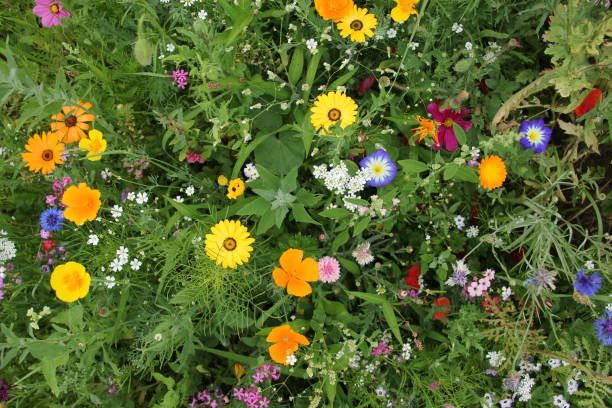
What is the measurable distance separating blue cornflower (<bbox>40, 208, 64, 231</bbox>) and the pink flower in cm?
132

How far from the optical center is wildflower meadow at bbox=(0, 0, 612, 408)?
78.5 inches

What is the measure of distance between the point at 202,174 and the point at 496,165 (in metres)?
1.52

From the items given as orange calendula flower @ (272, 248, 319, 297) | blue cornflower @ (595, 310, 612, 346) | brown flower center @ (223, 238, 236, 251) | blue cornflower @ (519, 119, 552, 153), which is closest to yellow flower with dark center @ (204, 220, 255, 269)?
brown flower center @ (223, 238, 236, 251)

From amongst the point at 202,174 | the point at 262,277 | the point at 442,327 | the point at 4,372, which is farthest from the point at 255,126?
the point at 4,372

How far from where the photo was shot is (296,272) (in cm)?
198

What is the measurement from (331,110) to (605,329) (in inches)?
65.5

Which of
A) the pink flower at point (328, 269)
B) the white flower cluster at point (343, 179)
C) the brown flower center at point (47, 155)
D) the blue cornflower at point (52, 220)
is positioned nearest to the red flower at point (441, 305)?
the pink flower at point (328, 269)

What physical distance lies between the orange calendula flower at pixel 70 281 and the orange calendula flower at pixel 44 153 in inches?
20.2

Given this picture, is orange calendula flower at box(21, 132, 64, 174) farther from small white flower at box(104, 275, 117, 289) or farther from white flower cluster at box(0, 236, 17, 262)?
small white flower at box(104, 275, 117, 289)

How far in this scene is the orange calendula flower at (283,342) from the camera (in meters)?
1.95

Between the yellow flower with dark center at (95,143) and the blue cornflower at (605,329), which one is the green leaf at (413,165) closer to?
the blue cornflower at (605,329)

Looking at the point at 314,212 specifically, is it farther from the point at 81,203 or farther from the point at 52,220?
the point at 52,220

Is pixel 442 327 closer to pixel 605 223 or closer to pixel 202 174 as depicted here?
pixel 605 223

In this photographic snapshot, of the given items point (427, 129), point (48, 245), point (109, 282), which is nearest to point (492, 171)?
point (427, 129)
